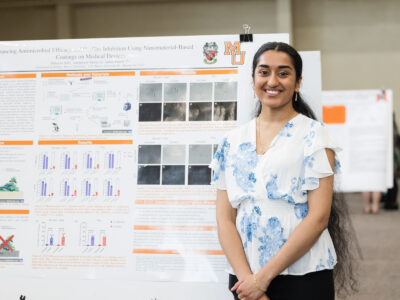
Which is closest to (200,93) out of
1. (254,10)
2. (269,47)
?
(269,47)

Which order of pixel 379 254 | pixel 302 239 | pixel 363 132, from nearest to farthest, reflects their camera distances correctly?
1. pixel 302 239
2. pixel 379 254
3. pixel 363 132

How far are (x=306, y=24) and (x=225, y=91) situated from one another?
6.72m

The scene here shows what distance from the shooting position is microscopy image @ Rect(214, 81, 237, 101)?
7.30 ft

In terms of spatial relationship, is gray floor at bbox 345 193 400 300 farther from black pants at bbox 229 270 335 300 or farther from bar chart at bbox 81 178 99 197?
bar chart at bbox 81 178 99 197

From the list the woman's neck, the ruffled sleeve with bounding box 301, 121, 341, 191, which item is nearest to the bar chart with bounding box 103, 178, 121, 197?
the woman's neck

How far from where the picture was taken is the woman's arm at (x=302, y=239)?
5.34 ft

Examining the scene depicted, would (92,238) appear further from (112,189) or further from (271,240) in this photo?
(271,240)

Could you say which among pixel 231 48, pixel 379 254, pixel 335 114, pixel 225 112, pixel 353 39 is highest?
pixel 353 39

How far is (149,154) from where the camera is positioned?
2250 millimetres

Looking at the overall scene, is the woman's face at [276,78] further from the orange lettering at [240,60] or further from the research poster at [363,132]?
the research poster at [363,132]

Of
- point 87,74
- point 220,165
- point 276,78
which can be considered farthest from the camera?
point 87,74

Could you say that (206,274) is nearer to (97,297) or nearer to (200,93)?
(97,297)

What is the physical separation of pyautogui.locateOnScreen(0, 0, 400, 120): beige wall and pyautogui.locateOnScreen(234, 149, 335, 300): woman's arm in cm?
690

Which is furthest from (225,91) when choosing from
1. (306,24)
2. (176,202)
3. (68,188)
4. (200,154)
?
(306,24)
